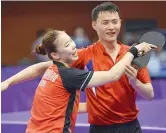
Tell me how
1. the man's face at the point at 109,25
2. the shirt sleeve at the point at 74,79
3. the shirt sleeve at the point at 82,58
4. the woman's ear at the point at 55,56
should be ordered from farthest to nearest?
the shirt sleeve at the point at 82,58
the man's face at the point at 109,25
the woman's ear at the point at 55,56
the shirt sleeve at the point at 74,79

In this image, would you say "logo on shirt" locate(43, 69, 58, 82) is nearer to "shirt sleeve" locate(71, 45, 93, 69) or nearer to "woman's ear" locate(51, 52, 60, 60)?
"woman's ear" locate(51, 52, 60, 60)

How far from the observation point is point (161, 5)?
10367 mm

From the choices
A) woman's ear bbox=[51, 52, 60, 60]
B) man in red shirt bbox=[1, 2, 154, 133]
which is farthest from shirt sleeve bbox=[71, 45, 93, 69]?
woman's ear bbox=[51, 52, 60, 60]

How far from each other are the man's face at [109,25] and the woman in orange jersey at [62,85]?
22 centimetres

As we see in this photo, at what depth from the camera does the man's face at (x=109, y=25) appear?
2497 mm

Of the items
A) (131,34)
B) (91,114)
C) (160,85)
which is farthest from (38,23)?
(91,114)

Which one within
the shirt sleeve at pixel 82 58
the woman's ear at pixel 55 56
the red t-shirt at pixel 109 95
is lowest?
the red t-shirt at pixel 109 95

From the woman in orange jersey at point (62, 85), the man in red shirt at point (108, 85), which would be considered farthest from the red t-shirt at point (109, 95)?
the woman in orange jersey at point (62, 85)

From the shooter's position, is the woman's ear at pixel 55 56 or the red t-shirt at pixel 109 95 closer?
the woman's ear at pixel 55 56

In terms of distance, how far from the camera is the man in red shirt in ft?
8.21

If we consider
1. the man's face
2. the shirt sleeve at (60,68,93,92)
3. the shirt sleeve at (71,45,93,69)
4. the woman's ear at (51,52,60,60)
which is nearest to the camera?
the shirt sleeve at (60,68,93,92)

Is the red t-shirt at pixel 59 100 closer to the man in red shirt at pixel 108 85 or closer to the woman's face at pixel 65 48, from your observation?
the woman's face at pixel 65 48

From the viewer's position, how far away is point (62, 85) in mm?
2258

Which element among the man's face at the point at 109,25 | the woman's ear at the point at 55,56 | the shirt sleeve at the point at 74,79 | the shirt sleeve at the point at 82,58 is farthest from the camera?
the shirt sleeve at the point at 82,58
